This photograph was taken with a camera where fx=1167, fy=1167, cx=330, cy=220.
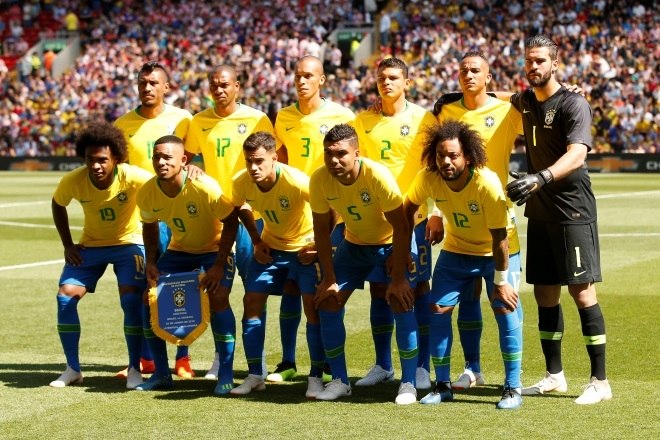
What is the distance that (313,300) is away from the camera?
8.47 m

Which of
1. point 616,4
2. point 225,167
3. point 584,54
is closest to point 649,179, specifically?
point 584,54

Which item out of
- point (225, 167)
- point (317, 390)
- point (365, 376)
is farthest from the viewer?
point (225, 167)

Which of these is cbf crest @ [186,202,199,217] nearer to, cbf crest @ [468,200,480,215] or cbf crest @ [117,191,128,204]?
cbf crest @ [117,191,128,204]

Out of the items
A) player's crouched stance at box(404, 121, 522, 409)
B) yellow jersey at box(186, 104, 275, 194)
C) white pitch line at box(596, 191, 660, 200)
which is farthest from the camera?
white pitch line at box(596, 191, 660, 200)

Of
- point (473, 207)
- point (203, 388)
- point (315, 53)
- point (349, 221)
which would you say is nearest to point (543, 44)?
point (473, 207)

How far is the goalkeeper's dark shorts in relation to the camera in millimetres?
7883

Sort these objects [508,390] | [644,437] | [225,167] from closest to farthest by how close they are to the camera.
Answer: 1. [644,437]
2. [508,390]
3. [225,167]

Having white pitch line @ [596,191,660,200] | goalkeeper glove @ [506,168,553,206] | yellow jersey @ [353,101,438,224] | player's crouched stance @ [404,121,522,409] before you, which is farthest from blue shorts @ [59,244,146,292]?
white pitch line @ [596,191,660,200]

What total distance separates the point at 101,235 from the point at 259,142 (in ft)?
5.77

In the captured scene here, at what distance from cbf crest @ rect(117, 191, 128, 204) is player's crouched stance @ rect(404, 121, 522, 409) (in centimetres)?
236

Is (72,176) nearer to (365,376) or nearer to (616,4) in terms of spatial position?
(365,376)

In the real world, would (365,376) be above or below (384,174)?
below

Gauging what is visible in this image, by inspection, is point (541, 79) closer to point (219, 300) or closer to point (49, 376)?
point (219, 300)

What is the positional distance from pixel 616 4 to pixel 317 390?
3424 centimetres
